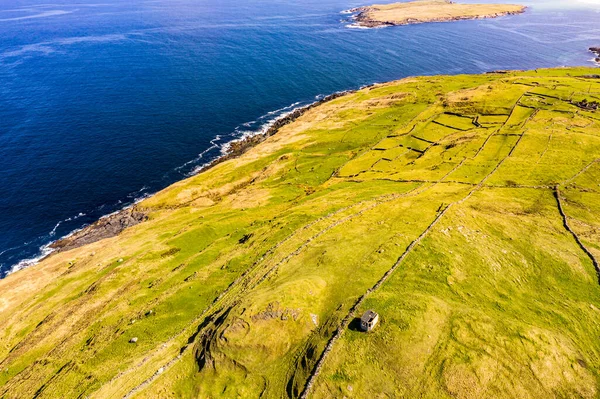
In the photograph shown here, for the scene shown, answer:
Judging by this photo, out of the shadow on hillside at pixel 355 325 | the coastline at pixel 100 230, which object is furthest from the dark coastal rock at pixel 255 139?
the shadow on hillside at pixel 355 325

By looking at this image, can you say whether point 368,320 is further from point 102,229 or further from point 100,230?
point 100,230

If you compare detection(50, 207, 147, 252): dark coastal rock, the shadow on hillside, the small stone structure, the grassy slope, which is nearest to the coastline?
detection(50, 207, 147, 252): dark coastal rock

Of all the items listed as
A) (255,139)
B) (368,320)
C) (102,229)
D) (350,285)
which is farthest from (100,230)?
(368,320)

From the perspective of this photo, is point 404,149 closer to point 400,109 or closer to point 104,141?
point 400,109

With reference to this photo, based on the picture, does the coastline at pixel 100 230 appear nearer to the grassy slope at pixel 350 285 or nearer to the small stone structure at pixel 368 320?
the grassy slope at pixel 350 285

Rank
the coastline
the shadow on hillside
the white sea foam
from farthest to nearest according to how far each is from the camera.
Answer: the coastline
the white sea foam
the shadow on hillside

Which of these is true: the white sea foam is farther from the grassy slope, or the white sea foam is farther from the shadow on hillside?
the shadow on hillside

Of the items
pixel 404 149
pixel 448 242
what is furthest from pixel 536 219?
pixel 404 149
